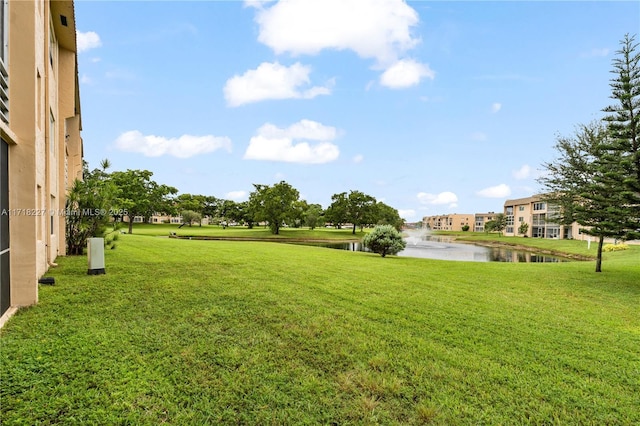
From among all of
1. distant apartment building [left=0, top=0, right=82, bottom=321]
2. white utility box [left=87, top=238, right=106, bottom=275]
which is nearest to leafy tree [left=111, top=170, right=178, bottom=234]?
white utility box [left=87, top=238, right=106, bottom=275]

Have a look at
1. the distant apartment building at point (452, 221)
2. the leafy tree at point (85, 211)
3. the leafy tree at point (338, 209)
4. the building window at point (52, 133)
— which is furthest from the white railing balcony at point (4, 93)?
the distant apartment building at point (452, 221)

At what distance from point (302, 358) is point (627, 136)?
36.2ft

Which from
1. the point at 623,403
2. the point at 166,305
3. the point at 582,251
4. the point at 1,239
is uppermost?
the point at 1,239

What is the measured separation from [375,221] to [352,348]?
47.0 m

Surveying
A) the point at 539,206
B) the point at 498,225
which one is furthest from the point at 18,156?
the point at 498,225

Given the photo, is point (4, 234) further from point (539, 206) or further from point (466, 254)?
point (539, 206)

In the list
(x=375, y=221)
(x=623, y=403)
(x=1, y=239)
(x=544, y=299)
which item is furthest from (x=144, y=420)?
(x=375, y=221)

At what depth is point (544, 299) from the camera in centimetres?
709

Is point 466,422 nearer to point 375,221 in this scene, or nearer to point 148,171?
point 148,171

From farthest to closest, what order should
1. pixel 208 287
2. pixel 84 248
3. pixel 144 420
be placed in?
pixel 84 248, pixel 208 287, pixel 144 420

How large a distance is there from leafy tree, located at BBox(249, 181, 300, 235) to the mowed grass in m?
35.6

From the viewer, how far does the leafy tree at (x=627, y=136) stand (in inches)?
342

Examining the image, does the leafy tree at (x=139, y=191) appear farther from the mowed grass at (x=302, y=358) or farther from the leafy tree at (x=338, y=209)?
the mowed grass at (x=302, y=358)

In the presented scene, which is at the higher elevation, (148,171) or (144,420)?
(148,171)
